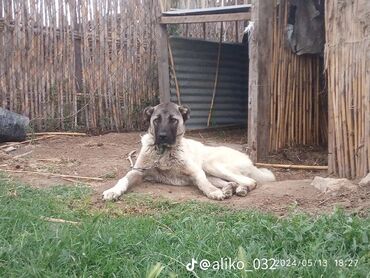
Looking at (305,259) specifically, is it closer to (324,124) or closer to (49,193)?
(49,193)

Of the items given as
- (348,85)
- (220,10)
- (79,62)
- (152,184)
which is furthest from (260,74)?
(79,62)

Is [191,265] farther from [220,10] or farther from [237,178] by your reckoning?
[220,10]

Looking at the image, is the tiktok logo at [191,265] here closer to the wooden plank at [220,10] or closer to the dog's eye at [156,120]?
the dog's eye at [156,120]

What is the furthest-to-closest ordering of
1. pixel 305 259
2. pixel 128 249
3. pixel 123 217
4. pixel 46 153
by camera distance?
pixel 46 153, pixel 123 217, pixel 128 249, pixel 305 259

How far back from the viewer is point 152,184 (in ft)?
18.9

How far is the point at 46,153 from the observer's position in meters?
7.37

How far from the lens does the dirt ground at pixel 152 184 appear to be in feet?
14.1

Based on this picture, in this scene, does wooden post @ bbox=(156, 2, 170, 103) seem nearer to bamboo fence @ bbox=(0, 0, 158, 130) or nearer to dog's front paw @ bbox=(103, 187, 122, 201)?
bamboo fence @ bbox=(0, 0, 158, 130)

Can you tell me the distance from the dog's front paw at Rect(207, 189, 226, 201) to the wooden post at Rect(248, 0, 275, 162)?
1.97 meters

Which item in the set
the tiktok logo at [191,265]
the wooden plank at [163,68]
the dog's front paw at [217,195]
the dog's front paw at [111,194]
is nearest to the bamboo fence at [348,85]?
the dog's front paw at [217,195]

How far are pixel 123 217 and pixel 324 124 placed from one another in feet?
16.1

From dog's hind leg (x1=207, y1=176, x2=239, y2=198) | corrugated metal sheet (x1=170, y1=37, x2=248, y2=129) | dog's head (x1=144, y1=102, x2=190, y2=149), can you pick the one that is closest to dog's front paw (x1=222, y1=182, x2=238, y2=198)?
dog's hind leg (x1=207, y1=176, x2=239, y2=198)

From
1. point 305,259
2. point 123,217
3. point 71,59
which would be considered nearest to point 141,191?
point 123,217

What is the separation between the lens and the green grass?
283 cm
